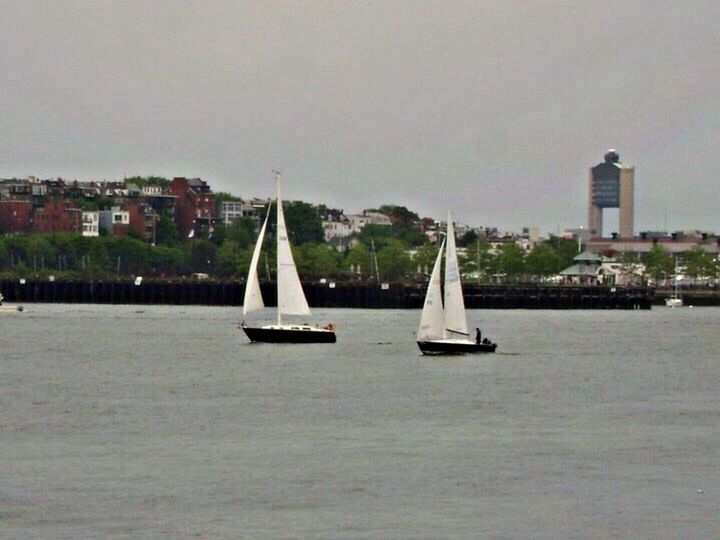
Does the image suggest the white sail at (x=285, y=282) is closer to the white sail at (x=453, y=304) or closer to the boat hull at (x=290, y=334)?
the boat hull at (x=290, y=334)

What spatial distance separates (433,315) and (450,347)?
206 centimetres

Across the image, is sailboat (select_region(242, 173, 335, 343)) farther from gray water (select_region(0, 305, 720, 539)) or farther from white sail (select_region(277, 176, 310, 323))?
gray water (select_region(0, 305, 720, 539))

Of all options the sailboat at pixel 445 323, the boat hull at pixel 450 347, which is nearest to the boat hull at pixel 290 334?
the sailboat at pixel 445 323

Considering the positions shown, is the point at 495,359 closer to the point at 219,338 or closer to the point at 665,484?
the point at 219,338

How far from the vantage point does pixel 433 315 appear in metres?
101

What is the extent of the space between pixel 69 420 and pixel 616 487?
22179 millimetres

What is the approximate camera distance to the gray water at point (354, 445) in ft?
147

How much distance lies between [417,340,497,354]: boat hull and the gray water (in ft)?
2.05

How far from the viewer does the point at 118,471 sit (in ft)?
170

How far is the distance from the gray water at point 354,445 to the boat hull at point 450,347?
24.7 inches

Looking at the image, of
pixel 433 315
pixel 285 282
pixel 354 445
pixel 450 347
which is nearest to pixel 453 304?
pixel 433 315

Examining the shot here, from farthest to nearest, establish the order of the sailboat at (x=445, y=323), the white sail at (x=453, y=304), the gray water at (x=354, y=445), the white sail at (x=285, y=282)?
the white sail at (x=285, y=282) → the white sail at (x=453, y=304) → the sailboat at (x=445, y=323) → the gray water at (x=354, y=445)

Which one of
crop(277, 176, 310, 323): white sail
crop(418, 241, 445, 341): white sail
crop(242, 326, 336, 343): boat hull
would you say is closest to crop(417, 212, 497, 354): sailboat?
crop(418, 241, 445, 341): white sail

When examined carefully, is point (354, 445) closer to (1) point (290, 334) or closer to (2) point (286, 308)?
(1) point (290, 334)
